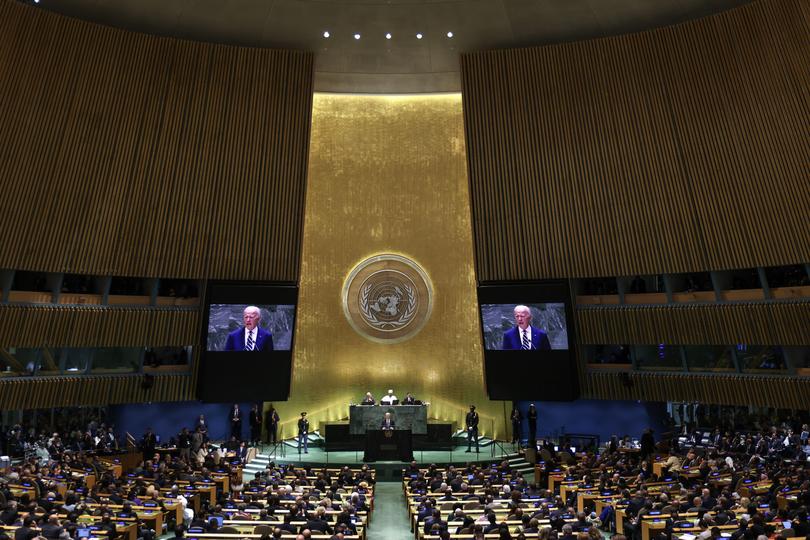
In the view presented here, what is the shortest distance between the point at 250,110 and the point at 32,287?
6935mm

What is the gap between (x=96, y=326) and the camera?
16.4 m

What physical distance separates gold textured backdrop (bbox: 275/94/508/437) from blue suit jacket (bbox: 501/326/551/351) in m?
3.16

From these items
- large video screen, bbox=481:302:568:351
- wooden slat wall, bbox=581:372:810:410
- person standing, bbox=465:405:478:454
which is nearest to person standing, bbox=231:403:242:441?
person standing, bbox=465:405:478:454

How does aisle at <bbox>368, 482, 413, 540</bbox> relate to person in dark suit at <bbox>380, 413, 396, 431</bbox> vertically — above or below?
below

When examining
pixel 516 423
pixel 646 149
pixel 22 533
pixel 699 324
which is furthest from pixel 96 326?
pixel 699 324

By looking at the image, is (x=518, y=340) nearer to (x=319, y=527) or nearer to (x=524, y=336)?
(x=524, y=336)

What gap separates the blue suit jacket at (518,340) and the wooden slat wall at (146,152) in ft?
19.5

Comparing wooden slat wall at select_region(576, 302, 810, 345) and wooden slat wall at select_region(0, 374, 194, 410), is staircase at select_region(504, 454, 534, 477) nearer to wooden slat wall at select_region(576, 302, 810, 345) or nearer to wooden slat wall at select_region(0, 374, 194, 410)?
wooden slat wall at select_region(576, 302, 810, 345)

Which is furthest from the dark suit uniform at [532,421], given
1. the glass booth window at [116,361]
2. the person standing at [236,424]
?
the glass booth window at [116,361]

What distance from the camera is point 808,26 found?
1400 cm

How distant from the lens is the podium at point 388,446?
56.1 ft

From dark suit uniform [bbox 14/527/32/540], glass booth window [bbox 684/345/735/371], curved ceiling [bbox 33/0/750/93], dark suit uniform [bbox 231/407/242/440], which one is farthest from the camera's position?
dark suit uniform [bbox 231/407/242/440]

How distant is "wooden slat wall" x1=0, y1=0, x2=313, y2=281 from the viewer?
1510cm

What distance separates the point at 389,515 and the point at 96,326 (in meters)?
8.54
